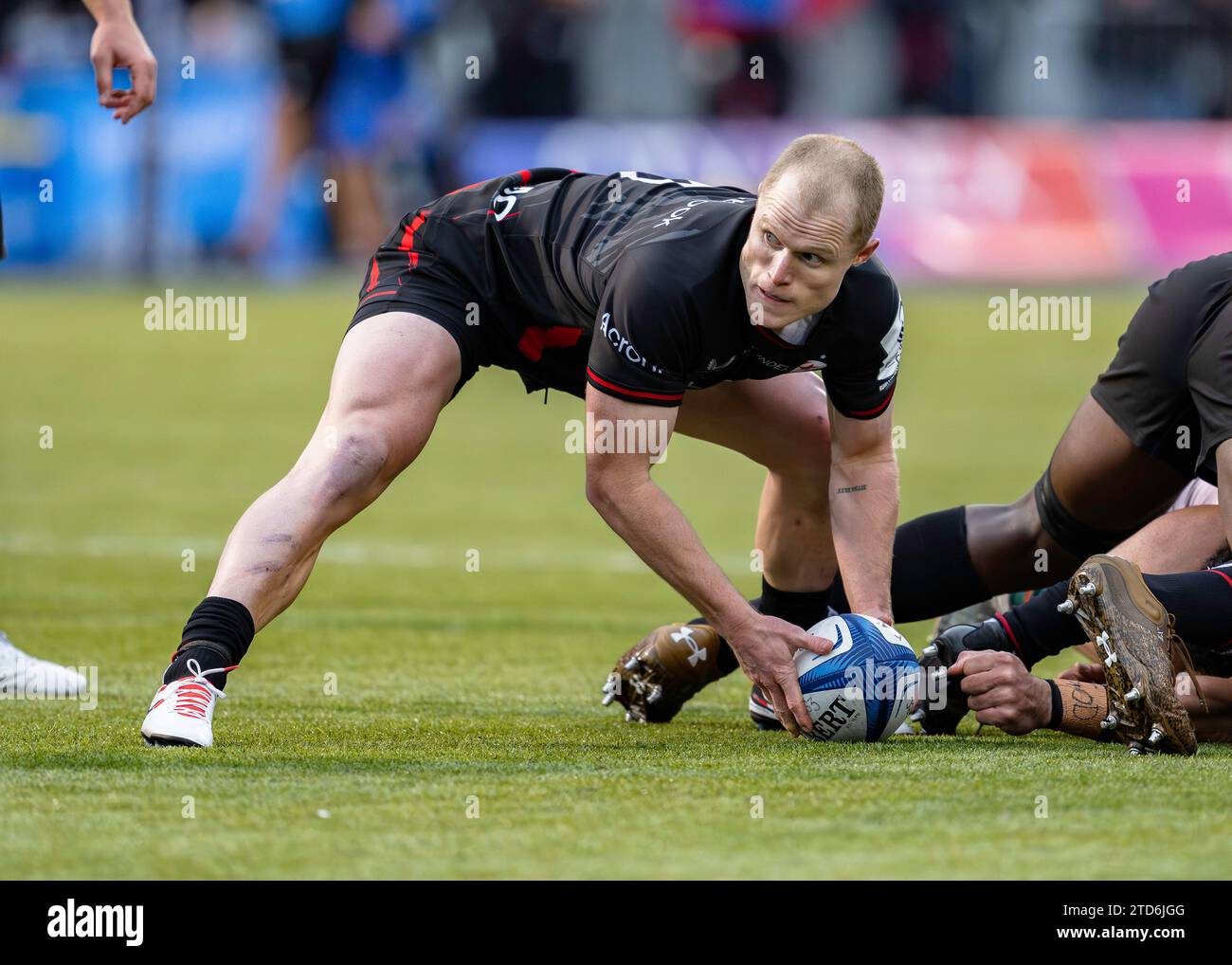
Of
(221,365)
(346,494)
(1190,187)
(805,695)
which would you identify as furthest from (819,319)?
(1190,187)

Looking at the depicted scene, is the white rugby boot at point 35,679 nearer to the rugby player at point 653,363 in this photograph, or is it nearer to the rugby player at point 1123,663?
the rugby player at point 653,363

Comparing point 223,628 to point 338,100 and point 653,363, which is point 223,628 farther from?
point 338,100

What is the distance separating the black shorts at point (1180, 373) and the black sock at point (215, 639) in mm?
2543

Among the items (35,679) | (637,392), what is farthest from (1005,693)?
(35,679)

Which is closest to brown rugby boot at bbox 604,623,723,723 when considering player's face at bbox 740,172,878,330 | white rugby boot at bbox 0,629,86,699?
player's face at bbox 740,172,878,330

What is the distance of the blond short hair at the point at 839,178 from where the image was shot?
458 cm

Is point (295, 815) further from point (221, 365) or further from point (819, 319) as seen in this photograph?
point (221, 365)

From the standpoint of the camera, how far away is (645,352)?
4680 millimetres

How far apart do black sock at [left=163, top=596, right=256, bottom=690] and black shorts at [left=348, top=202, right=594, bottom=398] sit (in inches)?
37.1

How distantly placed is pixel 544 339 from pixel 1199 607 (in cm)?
197

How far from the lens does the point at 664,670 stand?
5.49 metres

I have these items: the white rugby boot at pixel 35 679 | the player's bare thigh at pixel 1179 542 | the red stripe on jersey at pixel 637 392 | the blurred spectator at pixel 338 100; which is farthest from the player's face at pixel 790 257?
the blurred spectator at pixel 338 100

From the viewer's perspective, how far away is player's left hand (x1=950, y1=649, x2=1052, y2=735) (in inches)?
196

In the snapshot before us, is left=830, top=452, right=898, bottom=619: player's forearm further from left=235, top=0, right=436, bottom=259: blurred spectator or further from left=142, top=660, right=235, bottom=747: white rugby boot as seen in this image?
left=235, top=0, right=436, bottom=259: blurred spectator
